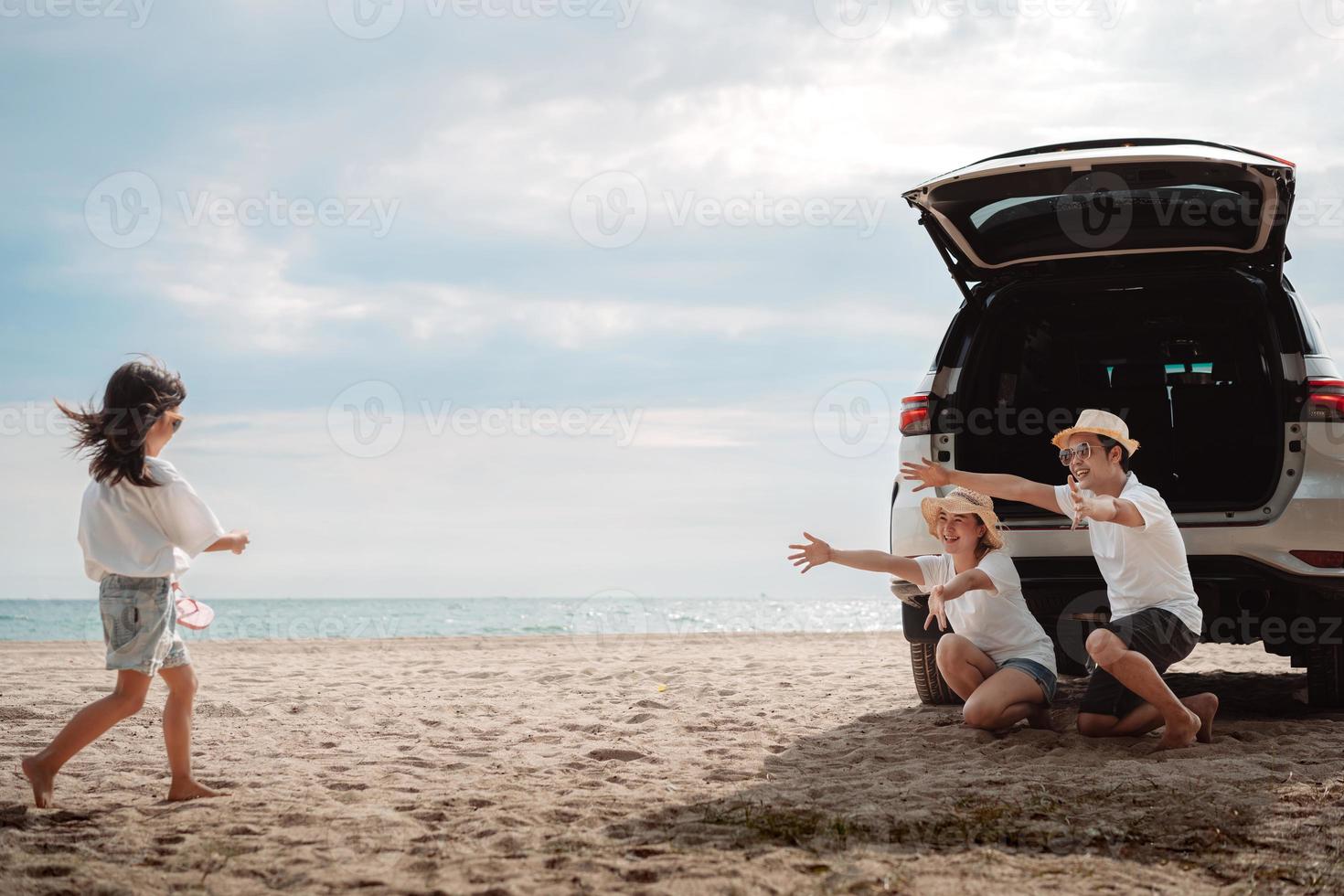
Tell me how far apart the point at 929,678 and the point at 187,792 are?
3.65m

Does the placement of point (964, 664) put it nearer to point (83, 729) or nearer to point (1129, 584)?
point (1129, 584)

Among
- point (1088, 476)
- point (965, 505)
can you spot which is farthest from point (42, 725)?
point (1088, 476)

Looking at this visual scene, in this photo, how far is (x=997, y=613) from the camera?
512cm

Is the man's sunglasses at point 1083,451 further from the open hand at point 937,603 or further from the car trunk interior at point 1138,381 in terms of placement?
the open hand at point 937,603

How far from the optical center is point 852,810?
12.2ft

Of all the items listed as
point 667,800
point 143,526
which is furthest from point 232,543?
point 667,800

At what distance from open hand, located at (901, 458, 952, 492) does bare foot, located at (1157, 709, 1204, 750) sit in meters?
1.33

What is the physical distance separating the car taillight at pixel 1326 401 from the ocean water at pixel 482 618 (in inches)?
1106

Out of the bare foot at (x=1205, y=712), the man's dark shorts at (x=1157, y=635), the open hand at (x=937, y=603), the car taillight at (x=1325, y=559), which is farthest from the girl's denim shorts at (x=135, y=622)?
the car taillight at (x=1325, y=559)

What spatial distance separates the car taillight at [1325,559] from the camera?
4762 millimetres

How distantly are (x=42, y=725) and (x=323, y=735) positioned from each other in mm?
1399

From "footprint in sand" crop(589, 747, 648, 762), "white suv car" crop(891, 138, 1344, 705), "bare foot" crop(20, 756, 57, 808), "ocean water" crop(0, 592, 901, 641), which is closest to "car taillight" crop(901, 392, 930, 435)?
"white suv car" crop(891, 138, 1344, 705)

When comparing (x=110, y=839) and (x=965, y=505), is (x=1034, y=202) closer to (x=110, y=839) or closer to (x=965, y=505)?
(x=965, y=505)

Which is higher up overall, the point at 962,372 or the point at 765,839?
the point at 962,372
